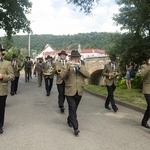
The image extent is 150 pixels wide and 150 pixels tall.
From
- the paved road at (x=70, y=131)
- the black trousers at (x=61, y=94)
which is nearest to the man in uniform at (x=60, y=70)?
the black trousers at (x=61, y=94)

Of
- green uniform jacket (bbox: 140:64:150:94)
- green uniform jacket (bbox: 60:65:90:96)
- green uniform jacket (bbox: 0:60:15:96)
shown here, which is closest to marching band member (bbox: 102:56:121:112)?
green uniform jacket (bbox: 140:64:150:94)

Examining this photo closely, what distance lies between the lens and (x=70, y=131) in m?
7.93

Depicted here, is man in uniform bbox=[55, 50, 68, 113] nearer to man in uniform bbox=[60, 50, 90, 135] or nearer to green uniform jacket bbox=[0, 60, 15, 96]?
man in uniform bbox=[60, 50, 90, 135]

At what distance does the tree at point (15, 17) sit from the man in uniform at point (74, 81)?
17.4 m

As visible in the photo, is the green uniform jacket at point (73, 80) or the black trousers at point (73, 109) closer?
the black trousers at point (73, 109)

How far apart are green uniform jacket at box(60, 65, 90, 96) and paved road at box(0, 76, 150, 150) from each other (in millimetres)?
966

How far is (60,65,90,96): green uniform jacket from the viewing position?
7676 millimetres

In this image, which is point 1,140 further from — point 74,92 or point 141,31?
point 141,31

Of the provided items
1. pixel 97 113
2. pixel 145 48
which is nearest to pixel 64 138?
pixel 97 113

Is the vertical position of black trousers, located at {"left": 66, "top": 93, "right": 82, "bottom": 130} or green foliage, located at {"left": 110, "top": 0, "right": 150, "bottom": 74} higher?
green foliage, located at {"left": 110, "top": 0, "right": 150, "bottom": 74}

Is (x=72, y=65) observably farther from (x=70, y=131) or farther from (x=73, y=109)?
(x=70, y=131)

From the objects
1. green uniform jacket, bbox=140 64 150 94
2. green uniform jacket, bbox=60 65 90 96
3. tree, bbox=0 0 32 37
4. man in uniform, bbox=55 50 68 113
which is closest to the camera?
green uniform jacket, bbox=60 65 90 96

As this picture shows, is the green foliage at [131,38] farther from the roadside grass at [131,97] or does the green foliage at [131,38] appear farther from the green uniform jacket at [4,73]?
the green uniform jacket at [4,73]

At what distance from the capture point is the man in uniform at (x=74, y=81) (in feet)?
24.7
